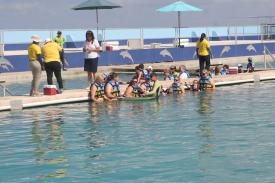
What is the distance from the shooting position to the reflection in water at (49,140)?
10.3 meters

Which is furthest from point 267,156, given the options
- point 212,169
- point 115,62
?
point 115,62

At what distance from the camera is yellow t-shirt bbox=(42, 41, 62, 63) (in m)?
17.6

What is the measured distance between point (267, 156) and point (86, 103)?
864 cm

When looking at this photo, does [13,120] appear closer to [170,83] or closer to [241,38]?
[170,83]

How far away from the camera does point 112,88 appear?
60.7ft

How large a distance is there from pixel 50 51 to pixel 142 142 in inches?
255

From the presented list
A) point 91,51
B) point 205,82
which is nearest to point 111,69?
point 205,82

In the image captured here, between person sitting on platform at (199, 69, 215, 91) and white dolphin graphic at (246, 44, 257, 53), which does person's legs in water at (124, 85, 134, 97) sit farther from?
white dolphin graphic at (246, 44, 257, 53)

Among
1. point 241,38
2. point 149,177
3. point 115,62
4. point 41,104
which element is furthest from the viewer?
point 241,38

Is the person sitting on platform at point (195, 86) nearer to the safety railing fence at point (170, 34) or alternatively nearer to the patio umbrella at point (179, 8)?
the patio umbrella at point (179, 8)

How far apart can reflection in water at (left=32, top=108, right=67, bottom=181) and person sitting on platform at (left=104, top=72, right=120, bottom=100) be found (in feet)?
5.92

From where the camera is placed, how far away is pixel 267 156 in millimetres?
10516

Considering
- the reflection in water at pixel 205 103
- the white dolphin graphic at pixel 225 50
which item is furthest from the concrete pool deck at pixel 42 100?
the white dolphin graphic at pixel 225 50

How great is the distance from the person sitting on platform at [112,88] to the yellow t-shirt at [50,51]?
1.65m
